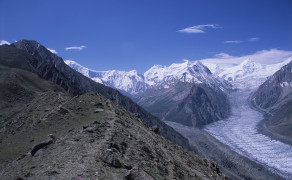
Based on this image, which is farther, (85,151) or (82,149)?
(82,149)

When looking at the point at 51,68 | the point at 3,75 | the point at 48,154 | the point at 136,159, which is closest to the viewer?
the point at 48,154

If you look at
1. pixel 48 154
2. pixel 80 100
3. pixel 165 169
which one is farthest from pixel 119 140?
pixel 80 100

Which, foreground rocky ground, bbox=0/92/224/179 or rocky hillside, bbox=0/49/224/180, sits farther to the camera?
rocky hillside, bbox=0/49/224/180

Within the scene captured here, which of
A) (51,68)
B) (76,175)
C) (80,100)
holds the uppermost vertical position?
(51,68)

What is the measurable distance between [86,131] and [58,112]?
1286cm

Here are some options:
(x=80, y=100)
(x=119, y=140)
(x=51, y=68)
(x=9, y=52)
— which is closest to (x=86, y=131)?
(x=119, y=140)

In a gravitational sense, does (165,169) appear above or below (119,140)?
below

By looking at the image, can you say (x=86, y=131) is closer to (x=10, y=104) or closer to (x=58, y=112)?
(x=58, y=112)

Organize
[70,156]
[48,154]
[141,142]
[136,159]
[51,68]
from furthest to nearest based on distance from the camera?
[51,68]
[141,142]
[136,159]
[48,154]
[70,156]

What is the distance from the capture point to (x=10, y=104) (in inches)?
2766

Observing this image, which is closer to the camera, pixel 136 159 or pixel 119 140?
pixel 136 159

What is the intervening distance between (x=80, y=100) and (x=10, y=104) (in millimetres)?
37699

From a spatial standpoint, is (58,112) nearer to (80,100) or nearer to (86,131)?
(80,100)

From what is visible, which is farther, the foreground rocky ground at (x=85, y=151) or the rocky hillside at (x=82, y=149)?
the rocky hillside at (x=82, y=149)
